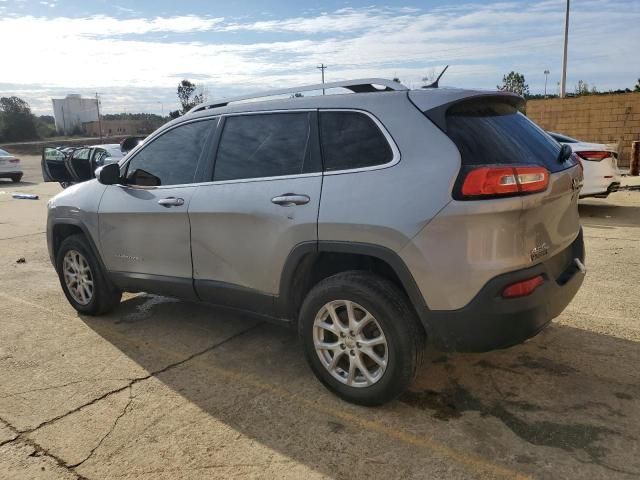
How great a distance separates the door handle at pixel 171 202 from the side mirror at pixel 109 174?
61cm

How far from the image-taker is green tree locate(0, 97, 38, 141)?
6706 centimetres

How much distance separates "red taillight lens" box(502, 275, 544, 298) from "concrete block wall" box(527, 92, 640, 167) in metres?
16.0

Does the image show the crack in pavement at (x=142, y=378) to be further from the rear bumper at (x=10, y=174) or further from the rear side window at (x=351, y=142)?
the rear bumper at (x=10, y=174)

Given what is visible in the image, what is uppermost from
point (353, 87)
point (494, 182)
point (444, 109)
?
point (353, 87)

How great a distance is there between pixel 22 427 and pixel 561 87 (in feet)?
86.0

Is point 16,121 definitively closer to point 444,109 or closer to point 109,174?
point 109,174

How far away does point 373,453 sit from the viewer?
275cm

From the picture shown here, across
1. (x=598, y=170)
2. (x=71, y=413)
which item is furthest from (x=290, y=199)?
(x=598, y=170)

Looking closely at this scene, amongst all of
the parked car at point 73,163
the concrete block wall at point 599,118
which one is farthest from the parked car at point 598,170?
the parked car at point 73,163

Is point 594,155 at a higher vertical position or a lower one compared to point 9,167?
higher

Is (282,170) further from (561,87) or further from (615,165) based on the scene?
(561,87)

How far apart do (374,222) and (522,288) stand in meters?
0.83

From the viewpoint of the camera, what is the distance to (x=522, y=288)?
2758 millimetres

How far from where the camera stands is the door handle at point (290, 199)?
3.24 metres
